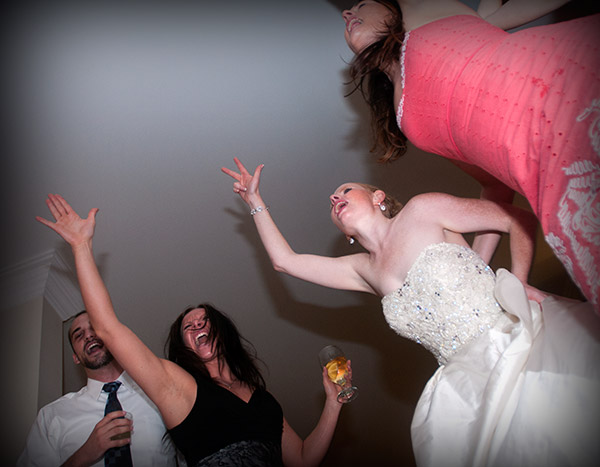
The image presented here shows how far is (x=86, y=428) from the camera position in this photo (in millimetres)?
2588

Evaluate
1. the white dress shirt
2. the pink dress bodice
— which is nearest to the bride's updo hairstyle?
the pink dress bodice

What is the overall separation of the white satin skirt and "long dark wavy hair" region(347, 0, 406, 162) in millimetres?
709

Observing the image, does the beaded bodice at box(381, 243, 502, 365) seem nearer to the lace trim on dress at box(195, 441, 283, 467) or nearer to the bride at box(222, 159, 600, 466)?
the bride at box(222, 159, 600, 466)

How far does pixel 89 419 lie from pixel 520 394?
6.81 ft

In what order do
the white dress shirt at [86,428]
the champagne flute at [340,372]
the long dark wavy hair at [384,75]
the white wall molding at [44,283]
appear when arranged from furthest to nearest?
the white wall molding at [44,283] < the white dress shirt at [86,428] < the champagne flute at [340,372] < the long dark wavy hair at [384,75]

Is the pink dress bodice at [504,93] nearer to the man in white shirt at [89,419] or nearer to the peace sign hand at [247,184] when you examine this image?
the peace sign hand at [247,184]

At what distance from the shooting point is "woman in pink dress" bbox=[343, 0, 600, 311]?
103 cm

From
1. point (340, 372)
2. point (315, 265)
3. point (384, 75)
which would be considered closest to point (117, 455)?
point (340, 372)

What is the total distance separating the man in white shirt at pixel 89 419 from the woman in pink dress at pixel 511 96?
1.83 m

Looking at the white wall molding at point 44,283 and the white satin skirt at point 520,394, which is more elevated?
the white wall molding at point 44,283

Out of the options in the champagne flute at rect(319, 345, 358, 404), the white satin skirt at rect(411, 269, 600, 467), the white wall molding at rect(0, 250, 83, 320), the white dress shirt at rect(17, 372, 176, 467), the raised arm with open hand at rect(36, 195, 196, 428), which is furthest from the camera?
the white wall molding at rect(0, 250, 83, 320)

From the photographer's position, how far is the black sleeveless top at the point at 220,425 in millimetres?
2205

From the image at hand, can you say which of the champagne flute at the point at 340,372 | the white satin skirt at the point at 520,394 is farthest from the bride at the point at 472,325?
the champagne flute at the point at 340,372

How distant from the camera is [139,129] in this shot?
2.74 metres
